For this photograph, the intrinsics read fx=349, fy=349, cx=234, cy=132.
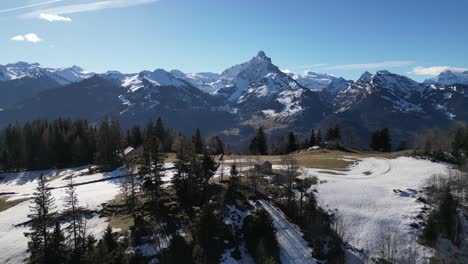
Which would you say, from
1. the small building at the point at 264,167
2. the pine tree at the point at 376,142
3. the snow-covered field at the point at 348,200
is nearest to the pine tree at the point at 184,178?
the snow-covered field at the point at 348,200

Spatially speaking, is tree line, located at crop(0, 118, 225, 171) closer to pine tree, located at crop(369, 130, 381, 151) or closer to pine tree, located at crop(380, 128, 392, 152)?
pine tree, located at crop(369, 130, 381, 151)

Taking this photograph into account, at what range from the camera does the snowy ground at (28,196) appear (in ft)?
180

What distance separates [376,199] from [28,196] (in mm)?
78238

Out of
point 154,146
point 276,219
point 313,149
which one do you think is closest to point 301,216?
point 276,219

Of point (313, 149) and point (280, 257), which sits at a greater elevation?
point (313, 149)

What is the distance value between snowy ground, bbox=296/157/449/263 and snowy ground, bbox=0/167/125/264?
46.8m

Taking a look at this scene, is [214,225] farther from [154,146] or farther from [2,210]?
[2,210]

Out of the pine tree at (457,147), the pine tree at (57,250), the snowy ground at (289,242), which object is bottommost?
the snowy ground at (289,242)

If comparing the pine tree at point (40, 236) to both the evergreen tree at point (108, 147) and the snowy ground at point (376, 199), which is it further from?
the evergreen tree at point (108, 147)

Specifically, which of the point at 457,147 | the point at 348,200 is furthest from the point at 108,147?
the point at 457,147

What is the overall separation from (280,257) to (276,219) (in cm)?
1031

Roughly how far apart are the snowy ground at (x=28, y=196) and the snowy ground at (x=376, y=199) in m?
46.8

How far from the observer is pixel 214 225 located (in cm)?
5809

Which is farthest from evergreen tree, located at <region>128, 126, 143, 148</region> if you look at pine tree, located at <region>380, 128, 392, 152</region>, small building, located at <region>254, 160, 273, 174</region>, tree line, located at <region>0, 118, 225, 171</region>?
pine tree, located at <region>380, 128, 392, 152</region>
